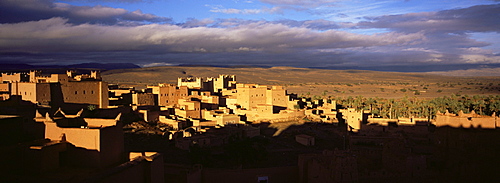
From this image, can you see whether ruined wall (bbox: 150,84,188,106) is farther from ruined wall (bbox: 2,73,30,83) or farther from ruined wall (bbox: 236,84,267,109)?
ruined wall (bbox: 2,73,30,83)

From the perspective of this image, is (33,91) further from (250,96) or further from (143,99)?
(250,96)

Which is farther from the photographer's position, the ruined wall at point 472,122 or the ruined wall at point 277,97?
the ruined wall at point 277,97

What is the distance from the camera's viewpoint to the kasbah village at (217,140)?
11.5 metres

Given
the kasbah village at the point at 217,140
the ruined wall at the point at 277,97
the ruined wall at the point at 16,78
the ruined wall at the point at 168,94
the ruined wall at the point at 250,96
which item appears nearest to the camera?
the kasbah village at the point at 217,140

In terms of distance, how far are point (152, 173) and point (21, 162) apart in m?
3.64

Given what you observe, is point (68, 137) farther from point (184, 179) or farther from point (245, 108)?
point (245, 108)

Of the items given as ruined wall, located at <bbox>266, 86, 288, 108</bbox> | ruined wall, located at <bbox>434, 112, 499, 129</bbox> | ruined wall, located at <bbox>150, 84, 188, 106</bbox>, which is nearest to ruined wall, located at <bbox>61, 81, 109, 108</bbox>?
ruined wall, located at <bbox>150, 84, 188, 106</bbox>

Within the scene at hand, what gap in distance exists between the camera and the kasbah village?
11.5m

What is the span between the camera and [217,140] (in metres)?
21.7

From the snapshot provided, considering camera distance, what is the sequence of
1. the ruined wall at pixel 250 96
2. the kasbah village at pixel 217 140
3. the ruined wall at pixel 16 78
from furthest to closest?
the ruined wall at pixel 250 96 → the ruined wall at pixel 16 78 → the kasbah village at pixel 217 140

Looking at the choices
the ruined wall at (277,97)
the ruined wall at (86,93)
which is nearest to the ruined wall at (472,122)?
the ruined wall at (277,97)

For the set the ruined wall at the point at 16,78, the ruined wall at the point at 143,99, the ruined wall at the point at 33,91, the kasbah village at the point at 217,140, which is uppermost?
the ruined wall at the point at 16,78

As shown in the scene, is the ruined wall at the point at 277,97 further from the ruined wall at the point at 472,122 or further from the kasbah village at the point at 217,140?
the ruined wall at the point at 472,122

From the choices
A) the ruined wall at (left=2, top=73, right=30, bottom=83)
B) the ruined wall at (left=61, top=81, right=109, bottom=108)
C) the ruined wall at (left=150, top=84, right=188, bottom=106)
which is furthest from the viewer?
the ruined wall at (left=150, top=84, right=188, bottom=106)
